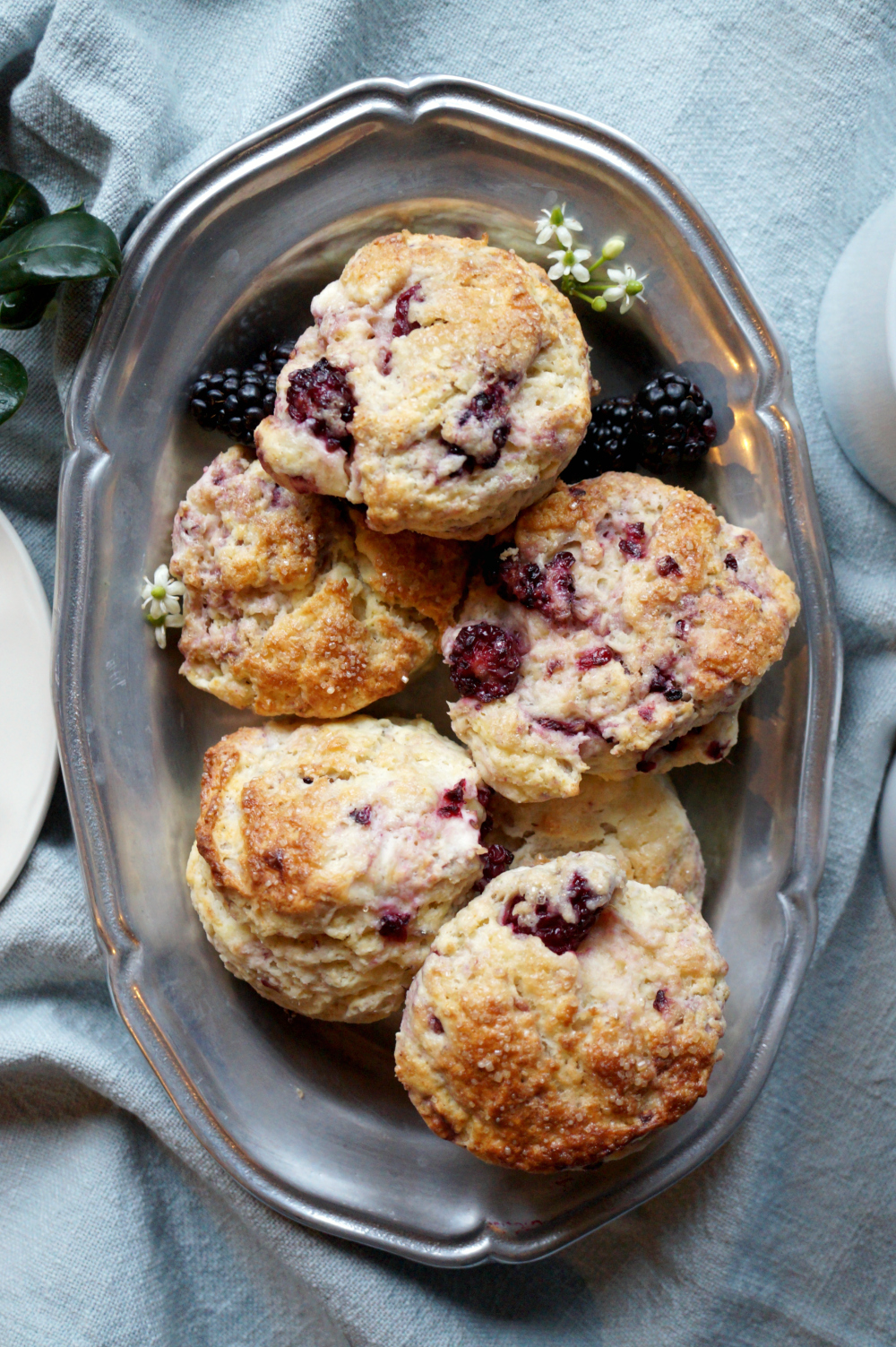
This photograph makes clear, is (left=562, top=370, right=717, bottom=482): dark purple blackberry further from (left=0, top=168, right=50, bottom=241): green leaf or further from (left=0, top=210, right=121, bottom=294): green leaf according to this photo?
(left=0, top=168, right=50, bottom=241): green leaf

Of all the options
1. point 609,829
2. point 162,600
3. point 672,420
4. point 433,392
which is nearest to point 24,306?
point 162,600

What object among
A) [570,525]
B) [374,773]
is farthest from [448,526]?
[374,773]

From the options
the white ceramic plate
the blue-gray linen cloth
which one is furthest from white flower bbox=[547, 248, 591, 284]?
the white ceramic plate

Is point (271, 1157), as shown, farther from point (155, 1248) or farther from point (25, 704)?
point (25, 704)

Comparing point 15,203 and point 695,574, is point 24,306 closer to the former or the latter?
point 15,203

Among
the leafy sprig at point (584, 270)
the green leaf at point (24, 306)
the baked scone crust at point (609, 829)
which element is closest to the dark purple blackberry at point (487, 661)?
the baked scone crust at point (609, 829)

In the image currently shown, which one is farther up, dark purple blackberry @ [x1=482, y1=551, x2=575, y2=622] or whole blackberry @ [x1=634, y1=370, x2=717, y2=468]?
whole blackberry @ [x1=634, y1=370, x2=717, y2=468]
